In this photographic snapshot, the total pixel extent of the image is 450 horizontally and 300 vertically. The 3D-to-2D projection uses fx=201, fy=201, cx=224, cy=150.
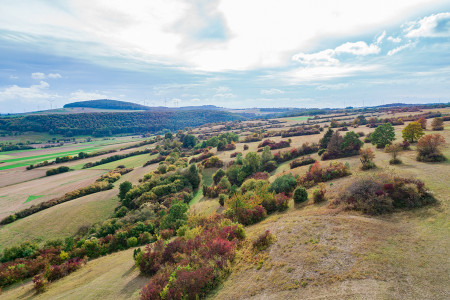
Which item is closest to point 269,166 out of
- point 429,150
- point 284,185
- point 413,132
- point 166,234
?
point 284,185

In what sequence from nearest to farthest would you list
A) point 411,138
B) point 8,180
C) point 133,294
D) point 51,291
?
1. point 133,294
2. point 51,291
3. point 411,138
4. point 8,180

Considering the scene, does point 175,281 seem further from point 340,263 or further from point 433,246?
point 433,246

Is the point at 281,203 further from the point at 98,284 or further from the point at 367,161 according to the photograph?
the point at 98,284

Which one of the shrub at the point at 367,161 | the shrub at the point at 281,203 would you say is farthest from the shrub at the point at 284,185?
the shrub at the point at 367,161

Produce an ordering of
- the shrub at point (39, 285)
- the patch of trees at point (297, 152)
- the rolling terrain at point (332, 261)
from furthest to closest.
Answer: the patch of trees at point (297, 152) < the shrub at point (39, 285) < the rolling terrain at point (332, 261)

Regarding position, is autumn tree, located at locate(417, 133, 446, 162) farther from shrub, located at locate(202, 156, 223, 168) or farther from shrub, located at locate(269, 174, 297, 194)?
shrub, located at locate(202, 156, 223, 168)

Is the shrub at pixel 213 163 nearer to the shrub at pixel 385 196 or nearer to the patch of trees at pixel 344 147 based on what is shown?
the patch of trees at pixel 344 147

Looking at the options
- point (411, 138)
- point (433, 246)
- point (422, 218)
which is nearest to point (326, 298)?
point (433, 246)

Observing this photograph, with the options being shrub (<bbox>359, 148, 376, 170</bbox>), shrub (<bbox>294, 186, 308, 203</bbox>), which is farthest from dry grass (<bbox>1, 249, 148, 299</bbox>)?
shrub (<bbox>359, 148, 376, 170</bbox>)
